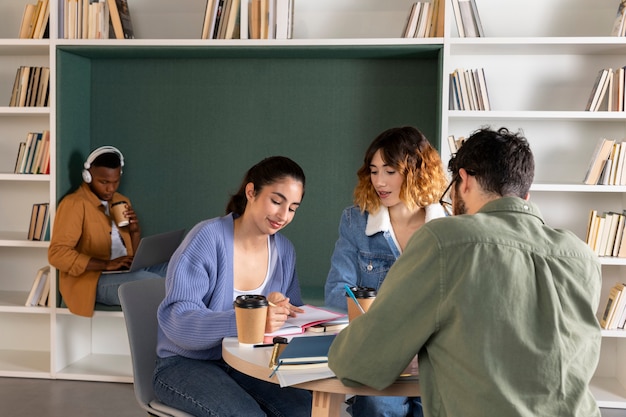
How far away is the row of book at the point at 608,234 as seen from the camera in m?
4.15

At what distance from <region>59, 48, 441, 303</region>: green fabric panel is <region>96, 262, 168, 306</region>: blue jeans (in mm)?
559

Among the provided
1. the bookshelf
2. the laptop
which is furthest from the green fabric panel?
the laptop

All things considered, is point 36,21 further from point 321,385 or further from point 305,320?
point 321,385

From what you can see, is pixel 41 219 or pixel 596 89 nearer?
pixel 596 89

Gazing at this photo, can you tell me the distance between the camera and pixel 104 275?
4398 millimetres

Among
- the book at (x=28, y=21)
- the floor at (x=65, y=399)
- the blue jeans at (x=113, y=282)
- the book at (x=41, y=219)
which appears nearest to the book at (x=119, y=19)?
the book at (x=28, y=21)

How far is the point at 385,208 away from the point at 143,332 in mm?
969

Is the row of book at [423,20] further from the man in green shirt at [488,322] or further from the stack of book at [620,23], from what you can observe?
the man in green shirt at [488,322]

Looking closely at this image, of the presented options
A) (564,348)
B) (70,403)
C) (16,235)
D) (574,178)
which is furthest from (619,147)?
(16,235)

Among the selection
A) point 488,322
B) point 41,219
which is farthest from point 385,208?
point 41,219

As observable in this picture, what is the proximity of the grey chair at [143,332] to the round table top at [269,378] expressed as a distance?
405 millimetres

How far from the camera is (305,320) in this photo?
7.55ft

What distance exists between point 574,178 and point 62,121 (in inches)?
118

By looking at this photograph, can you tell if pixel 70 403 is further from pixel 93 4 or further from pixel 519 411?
pixel 519 411
